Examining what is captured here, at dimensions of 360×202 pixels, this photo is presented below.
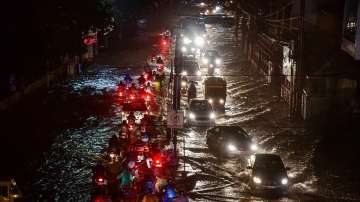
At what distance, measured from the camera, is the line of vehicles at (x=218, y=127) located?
24.5 meters

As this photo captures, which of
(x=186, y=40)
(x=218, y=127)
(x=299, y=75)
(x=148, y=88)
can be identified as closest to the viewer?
(x=218, y=127)

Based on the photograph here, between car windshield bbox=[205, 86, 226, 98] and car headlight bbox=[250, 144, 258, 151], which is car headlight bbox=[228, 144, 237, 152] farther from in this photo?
car windshield bbox=[205, 86, 226, 98]

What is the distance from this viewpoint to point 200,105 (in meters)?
37.5

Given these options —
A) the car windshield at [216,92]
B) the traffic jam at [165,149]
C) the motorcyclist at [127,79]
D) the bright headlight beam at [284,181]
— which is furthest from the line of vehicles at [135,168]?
the car windshield at [216,92]

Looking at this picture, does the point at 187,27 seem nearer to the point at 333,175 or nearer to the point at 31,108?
the point at 31,108

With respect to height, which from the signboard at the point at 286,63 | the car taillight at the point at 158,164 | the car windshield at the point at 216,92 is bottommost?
the car taillight at the point at 158,164

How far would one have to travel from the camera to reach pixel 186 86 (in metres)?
47.0

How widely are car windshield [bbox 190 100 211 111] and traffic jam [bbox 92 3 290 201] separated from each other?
0.04 ft

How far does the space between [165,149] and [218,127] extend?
10.8ft

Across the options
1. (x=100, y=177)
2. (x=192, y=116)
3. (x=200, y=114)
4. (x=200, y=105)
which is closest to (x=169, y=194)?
(x=100, y=177)

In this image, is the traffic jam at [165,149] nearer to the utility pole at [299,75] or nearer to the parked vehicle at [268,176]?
the parked vehicle at [268,176]

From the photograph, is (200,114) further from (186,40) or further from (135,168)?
(186,40)

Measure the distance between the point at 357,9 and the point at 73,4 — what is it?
21455 millimetres

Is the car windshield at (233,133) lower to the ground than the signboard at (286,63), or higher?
lower
